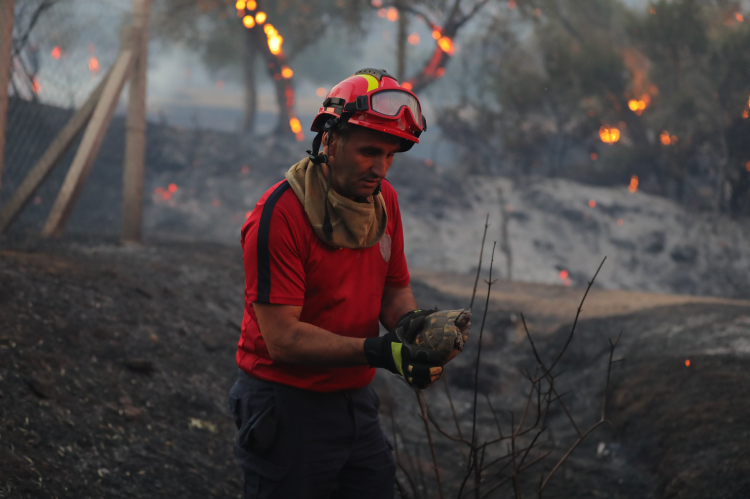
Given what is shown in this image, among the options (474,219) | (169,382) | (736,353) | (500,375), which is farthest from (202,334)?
(474,219)

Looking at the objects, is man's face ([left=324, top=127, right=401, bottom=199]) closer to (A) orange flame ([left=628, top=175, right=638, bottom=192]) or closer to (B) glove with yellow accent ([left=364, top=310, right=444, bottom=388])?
(B) glove with yellow accent ([left=364, top=310, right=444, bottom=388])

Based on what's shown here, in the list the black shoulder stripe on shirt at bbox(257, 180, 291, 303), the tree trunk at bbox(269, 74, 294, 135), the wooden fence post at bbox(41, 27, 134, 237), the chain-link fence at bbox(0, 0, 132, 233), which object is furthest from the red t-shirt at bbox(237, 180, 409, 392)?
the tree trunk at bbox(269, 74, 294, 135)

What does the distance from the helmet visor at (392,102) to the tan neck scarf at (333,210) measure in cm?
31

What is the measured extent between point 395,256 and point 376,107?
604 mm

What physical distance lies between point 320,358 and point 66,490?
1.97 m

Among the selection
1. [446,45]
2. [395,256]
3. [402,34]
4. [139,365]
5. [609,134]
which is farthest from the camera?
[609,134]

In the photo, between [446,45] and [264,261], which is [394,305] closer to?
[264,261]

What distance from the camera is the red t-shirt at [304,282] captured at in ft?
6.44

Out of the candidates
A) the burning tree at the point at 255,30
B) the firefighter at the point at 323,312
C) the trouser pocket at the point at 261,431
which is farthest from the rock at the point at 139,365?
the burning tree at the point at 255,30

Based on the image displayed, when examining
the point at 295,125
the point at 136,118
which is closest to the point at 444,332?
the point at 136,118

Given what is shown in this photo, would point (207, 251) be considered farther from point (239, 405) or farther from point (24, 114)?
point (239, 405)

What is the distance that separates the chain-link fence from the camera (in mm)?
7699

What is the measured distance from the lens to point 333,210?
211 centimetres

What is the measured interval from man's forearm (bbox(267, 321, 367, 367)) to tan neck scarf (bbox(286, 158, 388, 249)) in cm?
31
